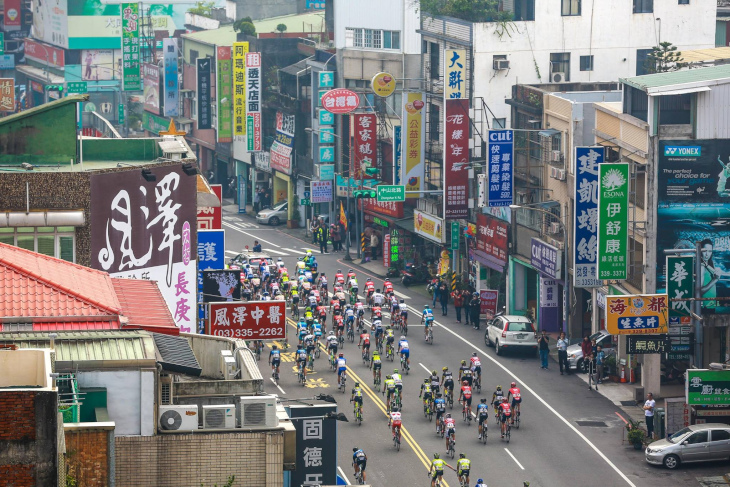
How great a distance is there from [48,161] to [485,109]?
3907 cm

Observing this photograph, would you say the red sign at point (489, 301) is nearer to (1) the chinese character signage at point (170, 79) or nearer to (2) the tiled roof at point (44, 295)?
(2) the tiled roof at point (44, 295)

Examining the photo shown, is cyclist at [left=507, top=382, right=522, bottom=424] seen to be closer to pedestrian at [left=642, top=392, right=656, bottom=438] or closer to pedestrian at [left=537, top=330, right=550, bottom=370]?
pedestrian at [left=642, top=392, right=656, bottom=438]

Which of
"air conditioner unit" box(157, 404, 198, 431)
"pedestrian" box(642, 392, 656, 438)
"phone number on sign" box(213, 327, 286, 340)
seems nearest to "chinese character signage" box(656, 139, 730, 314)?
"pedestrian" box(642, 392, 656, 438)

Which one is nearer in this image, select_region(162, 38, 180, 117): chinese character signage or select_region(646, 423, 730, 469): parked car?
select_region(646, 423, 730, 469): parked car

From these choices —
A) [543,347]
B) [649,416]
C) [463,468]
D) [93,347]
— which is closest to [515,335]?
[543,347]

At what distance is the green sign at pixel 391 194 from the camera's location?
6906 centimetres

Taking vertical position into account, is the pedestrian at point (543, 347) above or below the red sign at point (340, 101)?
below

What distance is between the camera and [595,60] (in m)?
73.9

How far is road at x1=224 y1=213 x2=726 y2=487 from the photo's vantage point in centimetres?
4162

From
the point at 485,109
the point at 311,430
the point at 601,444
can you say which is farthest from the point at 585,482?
the point at 485,109

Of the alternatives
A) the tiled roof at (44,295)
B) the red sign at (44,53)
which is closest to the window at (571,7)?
the tiled roof at (44,295)

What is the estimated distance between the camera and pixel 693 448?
140 ft

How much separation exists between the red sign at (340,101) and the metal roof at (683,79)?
27203 millimetres

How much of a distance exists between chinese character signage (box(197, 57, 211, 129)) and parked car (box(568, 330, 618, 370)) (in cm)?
5367
